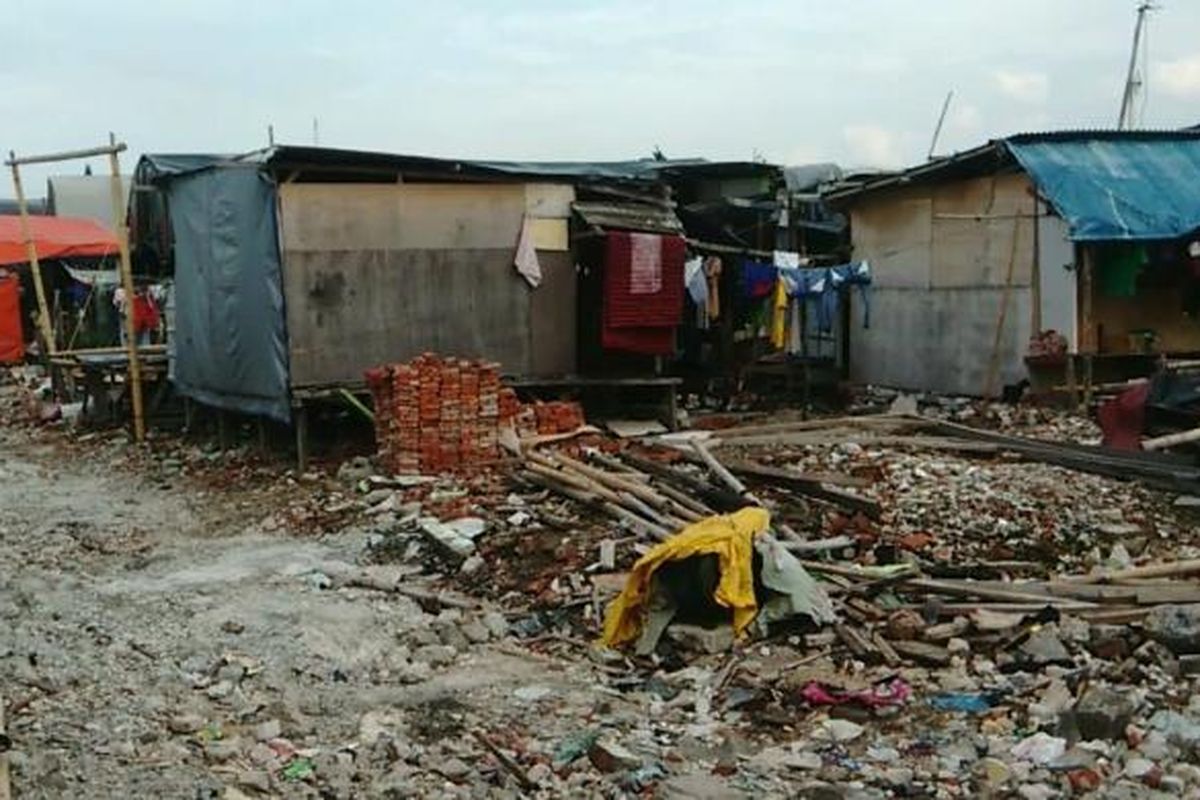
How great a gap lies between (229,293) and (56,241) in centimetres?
1228

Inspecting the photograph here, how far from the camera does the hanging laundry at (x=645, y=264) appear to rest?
12516 mm

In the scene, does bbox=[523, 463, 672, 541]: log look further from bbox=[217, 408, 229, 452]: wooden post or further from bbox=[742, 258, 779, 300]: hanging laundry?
bbox=[742, 258, 779, 300]: hanging laundry

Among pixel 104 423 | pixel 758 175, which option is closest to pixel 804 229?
pixel 758 175

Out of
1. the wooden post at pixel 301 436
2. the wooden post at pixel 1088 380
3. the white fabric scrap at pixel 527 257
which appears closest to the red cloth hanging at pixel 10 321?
the wooden post at pixel 301 436

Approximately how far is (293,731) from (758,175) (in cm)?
1333

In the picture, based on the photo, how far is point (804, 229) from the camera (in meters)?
18.2

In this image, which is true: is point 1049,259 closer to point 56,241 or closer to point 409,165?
point 409,165

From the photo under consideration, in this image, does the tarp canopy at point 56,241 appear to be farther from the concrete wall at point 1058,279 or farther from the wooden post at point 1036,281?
the concrete wall at point 1058,279

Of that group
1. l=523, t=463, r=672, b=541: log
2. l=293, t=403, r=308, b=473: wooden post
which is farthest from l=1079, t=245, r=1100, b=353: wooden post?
l=293, t=403, r=308, b=473: wooden post

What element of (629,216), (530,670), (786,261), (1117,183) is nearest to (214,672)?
(530,670)

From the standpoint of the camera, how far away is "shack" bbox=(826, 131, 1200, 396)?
45.4 feet

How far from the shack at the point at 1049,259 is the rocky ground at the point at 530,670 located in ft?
16.1

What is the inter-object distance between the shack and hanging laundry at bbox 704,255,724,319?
2.42 m

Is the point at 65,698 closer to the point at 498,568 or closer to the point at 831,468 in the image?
the point at 498,568
